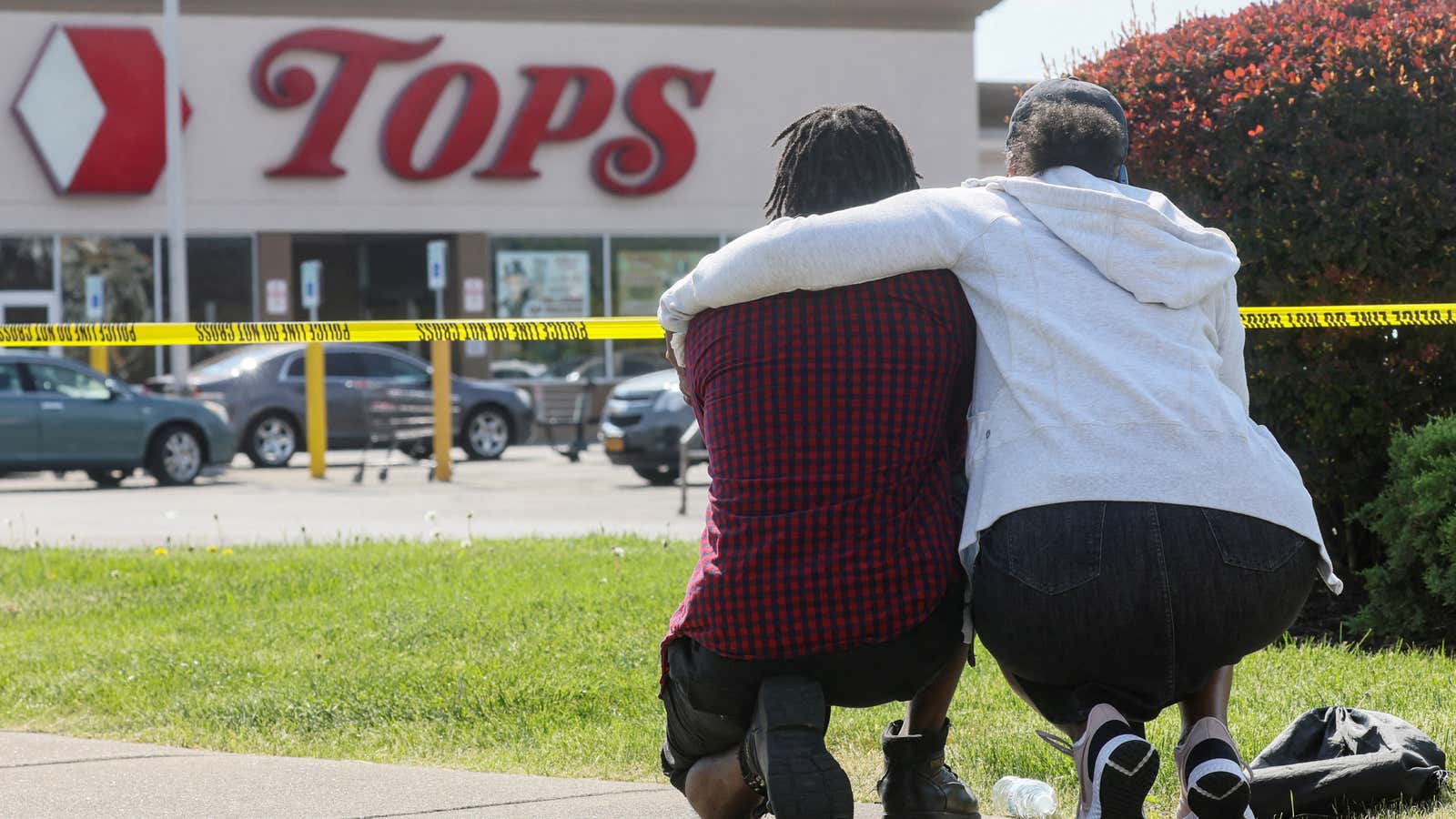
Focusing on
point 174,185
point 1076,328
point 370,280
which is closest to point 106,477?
point 174,185

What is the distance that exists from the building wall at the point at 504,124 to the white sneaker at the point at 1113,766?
23.8 meters

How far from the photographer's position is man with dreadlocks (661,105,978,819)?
112 inches

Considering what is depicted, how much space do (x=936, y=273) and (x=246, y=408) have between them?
17.4 meters

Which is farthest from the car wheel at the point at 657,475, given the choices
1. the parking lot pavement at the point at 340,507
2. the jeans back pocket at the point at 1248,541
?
the jeans back pocket at the point at 1248,541

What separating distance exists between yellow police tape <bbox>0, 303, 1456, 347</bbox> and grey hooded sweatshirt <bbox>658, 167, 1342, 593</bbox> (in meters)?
2.61

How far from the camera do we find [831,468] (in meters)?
2.84

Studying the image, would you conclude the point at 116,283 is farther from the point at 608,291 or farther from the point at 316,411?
the point at 316,411

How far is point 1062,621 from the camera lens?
2.71 m

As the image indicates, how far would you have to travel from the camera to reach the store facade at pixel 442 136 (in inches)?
985

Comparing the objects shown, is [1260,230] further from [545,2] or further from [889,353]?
[545,2]

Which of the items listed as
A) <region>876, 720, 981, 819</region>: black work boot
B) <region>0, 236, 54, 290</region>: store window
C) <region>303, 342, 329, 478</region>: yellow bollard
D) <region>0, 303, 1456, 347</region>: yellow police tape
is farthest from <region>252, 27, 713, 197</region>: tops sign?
<region>876, 720, 981, 819</region>: black work boot

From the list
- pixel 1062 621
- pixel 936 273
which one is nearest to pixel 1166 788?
pixel 1062 621

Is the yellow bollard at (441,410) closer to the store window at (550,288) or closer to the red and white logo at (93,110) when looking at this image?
Result: the store window at (550,288)

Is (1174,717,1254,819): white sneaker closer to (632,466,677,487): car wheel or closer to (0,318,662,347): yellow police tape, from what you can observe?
(0,318,662,347): yellow police tape
